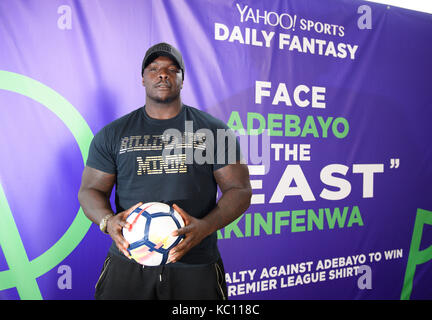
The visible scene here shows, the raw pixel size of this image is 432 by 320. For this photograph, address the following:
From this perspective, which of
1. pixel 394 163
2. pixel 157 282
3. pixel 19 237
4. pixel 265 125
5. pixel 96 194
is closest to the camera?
pixel 157 282

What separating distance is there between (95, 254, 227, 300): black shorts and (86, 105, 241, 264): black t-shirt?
0.04 meters

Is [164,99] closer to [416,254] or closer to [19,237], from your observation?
[19,237]

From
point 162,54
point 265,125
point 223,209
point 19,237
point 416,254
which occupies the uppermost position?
point 162,54

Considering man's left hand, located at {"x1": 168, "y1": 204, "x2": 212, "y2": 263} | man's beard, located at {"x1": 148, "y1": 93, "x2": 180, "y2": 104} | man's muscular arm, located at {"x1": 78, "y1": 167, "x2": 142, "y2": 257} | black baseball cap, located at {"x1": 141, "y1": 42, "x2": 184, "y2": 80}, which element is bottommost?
man's left hand, located at {"x1": 168, "y1": 204, "x2": 212, "y2": 263}

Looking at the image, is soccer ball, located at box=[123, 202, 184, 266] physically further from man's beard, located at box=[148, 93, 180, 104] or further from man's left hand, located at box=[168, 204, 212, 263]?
man's beard, located at box=[148, 93, 180, 104]

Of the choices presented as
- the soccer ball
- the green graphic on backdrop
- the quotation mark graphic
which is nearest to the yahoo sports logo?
the soccer ball

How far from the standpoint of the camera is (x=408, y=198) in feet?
6.89

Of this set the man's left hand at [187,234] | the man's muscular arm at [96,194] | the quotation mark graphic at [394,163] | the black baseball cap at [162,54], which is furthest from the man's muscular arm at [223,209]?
the quotation mark graphic at [394,163]

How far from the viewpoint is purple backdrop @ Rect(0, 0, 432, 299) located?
1.40 metres

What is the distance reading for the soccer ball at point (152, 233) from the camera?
0.98 metres

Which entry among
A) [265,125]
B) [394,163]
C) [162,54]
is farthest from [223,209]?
[394,163]

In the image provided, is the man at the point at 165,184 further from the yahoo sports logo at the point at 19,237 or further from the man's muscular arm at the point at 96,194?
the yahoo sports logo at the point at 19,237

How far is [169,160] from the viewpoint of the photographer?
1.13 metres

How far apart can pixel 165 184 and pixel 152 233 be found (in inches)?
7.8
